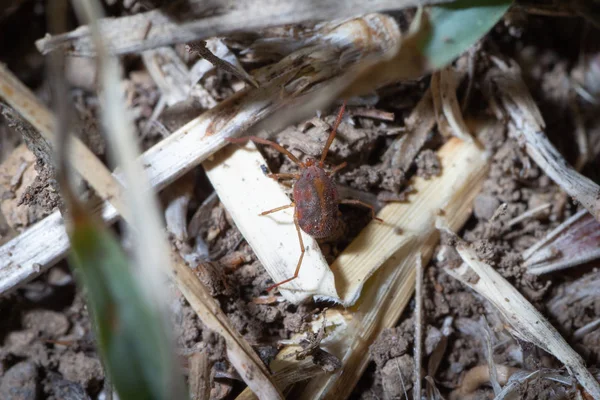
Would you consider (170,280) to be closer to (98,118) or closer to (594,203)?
(98,118)

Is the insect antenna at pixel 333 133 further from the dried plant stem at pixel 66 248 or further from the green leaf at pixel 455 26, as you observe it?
the dried plant stem at pixel 66 248

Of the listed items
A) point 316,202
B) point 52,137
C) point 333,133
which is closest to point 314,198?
point 316,202

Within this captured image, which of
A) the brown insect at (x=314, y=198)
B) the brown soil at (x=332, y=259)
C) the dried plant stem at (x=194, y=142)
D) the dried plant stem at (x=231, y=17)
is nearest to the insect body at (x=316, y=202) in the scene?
the brown insect at (x=314, y=198)

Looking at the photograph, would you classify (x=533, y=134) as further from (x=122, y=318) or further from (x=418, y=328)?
(x=122, y=318)

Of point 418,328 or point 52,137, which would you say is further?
point 418,328

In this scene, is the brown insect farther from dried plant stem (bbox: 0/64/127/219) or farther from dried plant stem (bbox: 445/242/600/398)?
dried plant stem (bbox: 0/64/127/219)

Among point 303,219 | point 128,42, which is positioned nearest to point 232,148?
point 303,219

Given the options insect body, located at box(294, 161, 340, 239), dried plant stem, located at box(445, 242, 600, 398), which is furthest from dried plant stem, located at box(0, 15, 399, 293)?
dried plant stem, located at box(445, 242, 600, 398)
